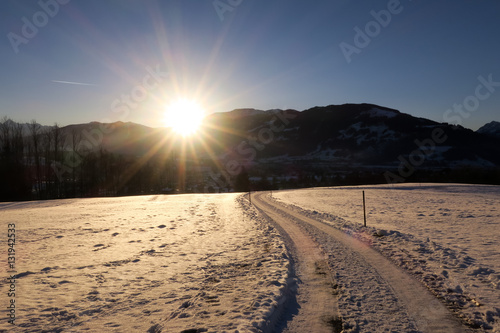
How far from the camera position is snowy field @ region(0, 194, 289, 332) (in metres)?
6.64

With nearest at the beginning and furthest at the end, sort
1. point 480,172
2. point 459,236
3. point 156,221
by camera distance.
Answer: point 459,236 < point 156,221 < point 480,172

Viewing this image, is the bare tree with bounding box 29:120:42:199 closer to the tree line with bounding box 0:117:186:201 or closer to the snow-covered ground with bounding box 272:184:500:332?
the tree line with bounding box 0:117:186:201

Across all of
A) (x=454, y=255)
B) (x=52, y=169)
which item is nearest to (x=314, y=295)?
(x=454, y=255)

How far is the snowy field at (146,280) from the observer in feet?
21.8

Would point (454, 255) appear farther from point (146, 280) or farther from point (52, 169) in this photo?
point (52, 169)

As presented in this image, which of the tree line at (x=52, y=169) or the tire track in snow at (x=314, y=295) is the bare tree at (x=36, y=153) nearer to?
the tree line at (x=52, y=169)

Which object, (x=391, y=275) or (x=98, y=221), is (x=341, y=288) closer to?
(x=391, y=275)

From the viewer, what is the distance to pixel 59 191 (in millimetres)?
73438

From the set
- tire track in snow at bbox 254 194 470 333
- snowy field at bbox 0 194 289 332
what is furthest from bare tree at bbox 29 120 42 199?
tire track in snow at bbox 254 194 470 333

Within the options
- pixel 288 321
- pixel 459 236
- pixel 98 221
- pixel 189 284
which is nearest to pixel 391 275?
pixel 288 321

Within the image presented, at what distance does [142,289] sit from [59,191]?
79.4m

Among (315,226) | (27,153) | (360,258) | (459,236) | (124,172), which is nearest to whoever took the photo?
(360,258)

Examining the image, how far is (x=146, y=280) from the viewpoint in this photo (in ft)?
31.9

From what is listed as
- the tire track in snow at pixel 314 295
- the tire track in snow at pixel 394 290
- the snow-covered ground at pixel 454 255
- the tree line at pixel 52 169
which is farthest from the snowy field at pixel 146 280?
the tree line at pixel 52 169
